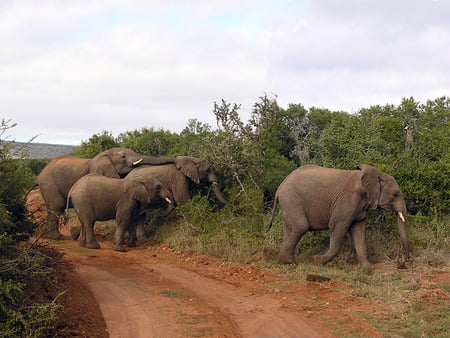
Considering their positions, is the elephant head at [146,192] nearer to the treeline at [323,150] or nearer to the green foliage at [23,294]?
the treeline at [323,150]

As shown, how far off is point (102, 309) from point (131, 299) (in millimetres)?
658

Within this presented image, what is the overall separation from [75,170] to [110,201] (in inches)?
110

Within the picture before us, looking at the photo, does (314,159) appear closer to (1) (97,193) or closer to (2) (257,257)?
(2) (257,257)

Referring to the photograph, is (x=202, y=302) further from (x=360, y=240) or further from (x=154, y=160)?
(x=154, y=160)

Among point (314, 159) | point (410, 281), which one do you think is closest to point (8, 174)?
point (410, 281)

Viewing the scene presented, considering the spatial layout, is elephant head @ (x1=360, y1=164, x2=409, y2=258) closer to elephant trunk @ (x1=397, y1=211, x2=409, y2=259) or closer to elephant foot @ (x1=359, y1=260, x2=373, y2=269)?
elephant trunk @ (x1=397, y1=211, x2=409, y2=259)

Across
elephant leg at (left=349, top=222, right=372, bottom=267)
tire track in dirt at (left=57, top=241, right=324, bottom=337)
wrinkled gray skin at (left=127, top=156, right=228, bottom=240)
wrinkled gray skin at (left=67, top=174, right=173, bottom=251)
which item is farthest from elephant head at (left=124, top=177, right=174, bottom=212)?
elephant leg at (left=349, top=222, right=372, bottom=267)

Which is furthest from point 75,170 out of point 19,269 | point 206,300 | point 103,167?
point 19,269

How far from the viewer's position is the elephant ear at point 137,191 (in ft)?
47.7

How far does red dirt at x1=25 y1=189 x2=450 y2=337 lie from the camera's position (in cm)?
741

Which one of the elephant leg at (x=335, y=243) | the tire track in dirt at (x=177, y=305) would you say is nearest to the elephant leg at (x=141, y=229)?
the tire track in dirt at (x=177, y=305)

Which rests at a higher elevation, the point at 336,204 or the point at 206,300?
the point at 336,204

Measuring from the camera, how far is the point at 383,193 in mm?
11844

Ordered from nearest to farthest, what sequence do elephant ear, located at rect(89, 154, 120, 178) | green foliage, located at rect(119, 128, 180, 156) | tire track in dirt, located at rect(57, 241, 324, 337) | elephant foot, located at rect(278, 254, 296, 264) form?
tire track in dirt, located at rect(57, 241, 324, 337) → elephant foot, located at rect(278, 254, 296, 264) → elephant ear, located at rect(89, 154, 120, 178) → green foliage, located at rect(119, 128, 180, 156)
